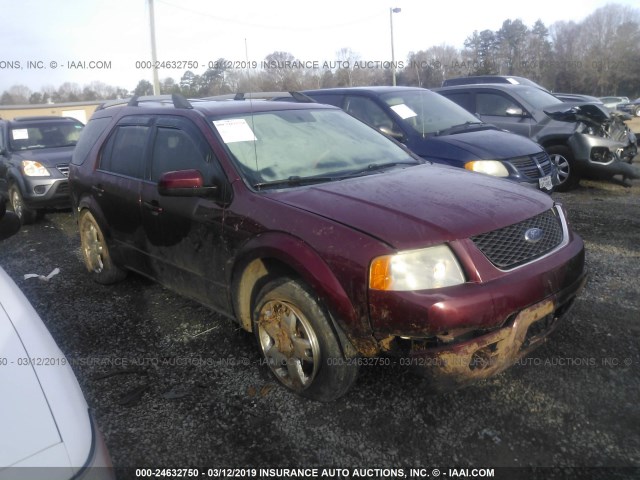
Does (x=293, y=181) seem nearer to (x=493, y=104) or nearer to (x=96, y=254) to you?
(x=96, y=254)

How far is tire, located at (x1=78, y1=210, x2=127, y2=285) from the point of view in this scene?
4.83 metres

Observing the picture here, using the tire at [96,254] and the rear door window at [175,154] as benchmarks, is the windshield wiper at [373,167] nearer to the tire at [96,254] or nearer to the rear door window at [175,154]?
the rear door window at [175,154]

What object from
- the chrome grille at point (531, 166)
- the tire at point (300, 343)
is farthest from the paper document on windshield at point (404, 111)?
the tire at point (300, 343)

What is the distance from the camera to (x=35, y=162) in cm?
809

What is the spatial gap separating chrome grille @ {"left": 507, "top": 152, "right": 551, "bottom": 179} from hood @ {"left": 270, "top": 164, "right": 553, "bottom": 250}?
2.74 metres

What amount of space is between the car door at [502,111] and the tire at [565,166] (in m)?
0.51

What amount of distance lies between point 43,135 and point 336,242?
8575mm

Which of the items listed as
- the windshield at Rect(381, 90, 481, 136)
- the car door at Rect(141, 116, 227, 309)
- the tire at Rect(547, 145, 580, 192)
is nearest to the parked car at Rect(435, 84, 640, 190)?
the tire at Rect(547, 145, 580, 192)

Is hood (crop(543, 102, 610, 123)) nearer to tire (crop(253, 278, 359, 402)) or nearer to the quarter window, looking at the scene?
the quarter window

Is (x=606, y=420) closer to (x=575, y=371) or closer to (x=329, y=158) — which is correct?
(x=575, y=371)

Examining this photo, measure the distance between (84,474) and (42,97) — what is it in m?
59.0

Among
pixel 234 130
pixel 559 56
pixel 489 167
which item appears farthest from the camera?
pixel 559 56

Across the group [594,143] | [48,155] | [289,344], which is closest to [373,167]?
[289,344]

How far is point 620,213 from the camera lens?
6.85m
